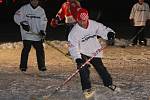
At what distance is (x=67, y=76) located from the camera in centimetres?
1080

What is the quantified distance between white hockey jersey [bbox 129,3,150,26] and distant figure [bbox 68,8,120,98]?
743 centimetres

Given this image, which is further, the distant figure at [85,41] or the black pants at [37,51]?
the black pants at [37,51]

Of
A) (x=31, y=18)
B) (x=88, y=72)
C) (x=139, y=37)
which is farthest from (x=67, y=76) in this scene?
(x=139, y=37)

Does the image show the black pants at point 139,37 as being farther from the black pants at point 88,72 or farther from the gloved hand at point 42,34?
the black pants at point 88,72

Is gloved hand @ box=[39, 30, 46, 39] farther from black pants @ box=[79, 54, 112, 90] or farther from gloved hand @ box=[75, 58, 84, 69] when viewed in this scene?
gloved hand @ box=[75, 58, 84, 69]

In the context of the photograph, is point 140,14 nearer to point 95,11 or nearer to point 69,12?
point 69,12

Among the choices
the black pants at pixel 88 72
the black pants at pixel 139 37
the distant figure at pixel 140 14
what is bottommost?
the black pants at pixel 139 37

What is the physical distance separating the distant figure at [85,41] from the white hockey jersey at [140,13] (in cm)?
743

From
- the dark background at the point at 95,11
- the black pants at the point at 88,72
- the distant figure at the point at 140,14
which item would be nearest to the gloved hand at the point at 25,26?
the black pants at the point at 88,72

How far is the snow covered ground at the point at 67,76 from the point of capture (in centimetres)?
895

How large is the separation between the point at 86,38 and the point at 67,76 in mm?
2330

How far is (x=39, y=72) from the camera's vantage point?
11430 mm

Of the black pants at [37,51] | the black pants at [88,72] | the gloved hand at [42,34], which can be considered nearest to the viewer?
the black pants at [88,72]

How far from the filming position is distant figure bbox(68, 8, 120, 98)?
844cm
